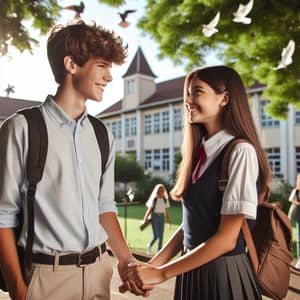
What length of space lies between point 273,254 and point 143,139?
21380 millimetres

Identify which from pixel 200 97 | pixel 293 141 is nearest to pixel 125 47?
pixel 200 97

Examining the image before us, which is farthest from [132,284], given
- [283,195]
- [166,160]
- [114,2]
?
[166,160]

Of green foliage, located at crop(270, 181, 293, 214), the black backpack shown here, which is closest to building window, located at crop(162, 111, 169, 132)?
green foliage, located at crop(270, 181, 293, 214)

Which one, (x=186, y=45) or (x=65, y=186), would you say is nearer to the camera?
(x=65, y=186)

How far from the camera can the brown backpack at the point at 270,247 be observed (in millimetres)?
1374

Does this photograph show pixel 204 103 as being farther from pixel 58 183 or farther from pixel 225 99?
pixel 58 183

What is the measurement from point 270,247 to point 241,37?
4.15 metres

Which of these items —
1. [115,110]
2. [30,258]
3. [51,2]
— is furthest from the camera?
[115,110]

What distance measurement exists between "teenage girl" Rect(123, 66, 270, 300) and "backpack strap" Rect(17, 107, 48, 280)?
412 millimetres

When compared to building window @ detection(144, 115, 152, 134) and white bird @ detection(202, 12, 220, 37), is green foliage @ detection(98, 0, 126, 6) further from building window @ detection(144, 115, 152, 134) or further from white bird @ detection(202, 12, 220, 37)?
building window @ detection(144, 115, 152, 134)

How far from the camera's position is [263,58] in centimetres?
520

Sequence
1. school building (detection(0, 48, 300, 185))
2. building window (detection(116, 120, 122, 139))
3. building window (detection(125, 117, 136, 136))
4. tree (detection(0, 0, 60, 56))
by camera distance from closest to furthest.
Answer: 1. tree (detection(0, 0, 60, 56))
2. school building (detection(0, 48, 300, 185))
3. building window (detection(125, 117, 136, 136))
4. building window (detection(116, 120, 122, 139))

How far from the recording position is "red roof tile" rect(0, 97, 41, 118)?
5.79ft

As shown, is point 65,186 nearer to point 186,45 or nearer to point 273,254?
point 273,254
